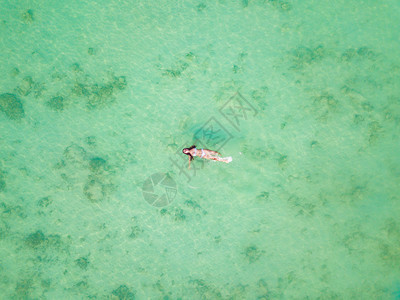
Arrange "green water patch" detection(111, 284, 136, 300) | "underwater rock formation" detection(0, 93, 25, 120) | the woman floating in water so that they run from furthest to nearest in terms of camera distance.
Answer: "underwater rock formation" detection(0, 93, 25, 120), "green water patch" detection(111, 284, 136, 300), the woman floating in water

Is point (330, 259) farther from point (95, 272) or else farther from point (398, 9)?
point (398, 9)

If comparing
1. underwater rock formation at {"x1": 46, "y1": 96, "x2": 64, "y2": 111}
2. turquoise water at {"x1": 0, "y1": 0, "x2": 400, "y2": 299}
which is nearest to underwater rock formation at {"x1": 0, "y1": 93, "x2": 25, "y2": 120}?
turquoise water at {"x1": 0, "y1": 0, "x2": 400, "y2": 299}

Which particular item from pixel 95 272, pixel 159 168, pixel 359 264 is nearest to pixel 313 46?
pixel 159 168

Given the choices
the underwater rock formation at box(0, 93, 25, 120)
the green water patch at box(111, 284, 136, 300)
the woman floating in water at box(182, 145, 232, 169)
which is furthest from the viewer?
the underwater rock formation at box(0, 93, 25, 120)

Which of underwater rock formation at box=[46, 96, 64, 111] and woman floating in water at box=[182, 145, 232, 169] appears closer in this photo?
woman floating in water at box=[182, 145, 232, 169]

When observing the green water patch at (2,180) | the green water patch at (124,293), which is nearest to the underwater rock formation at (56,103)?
the green water patch at (2,180)

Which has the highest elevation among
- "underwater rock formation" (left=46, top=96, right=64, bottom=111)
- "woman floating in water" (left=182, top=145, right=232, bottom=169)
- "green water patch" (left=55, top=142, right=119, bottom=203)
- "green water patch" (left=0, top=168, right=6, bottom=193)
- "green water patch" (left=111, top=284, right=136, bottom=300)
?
"underwater rock formation" (left=46, top=96, right=64, bottom=111)

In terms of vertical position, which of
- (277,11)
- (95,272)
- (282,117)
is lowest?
(95,272)

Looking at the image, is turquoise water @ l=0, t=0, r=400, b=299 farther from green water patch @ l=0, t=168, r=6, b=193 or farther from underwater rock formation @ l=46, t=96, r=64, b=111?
green water patch @ l=0, t=168, r=6, b=193
